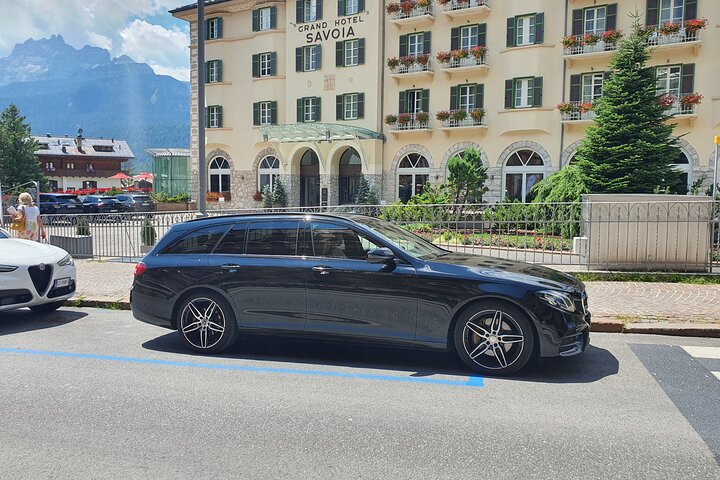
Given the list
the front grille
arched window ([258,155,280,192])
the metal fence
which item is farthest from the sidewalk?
arched window ([258,155,280,192])

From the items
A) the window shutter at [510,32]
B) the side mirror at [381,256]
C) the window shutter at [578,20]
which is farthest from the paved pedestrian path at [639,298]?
the window shutter at [510,32]

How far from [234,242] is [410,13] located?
31351 millimetres

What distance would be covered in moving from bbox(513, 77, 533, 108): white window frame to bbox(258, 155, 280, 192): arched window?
1675 cm

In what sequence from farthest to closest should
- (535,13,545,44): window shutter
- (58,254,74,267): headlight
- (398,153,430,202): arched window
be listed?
1. (398,153,430,202): arched window
2. (535,13,545,44): window shutter
3. (58,254,74,267): headlight

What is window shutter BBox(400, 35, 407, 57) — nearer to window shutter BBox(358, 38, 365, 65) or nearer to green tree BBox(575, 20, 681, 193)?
window shutter BBox(358, 38, 365, 65)

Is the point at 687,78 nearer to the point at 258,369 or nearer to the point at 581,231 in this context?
the point at 581,231

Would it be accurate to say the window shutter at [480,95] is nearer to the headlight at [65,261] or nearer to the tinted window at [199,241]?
the headlight at [65,261]

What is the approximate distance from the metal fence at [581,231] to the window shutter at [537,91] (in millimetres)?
20569

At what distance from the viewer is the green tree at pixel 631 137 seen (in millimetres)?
20141

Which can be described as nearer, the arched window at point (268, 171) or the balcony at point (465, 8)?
the balcony at point (465, 8)

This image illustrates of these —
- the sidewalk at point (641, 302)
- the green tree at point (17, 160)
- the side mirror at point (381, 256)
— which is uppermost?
the green tree at point (17, 160)

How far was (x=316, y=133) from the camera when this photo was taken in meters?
37.2

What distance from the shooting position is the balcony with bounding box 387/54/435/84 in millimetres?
35000

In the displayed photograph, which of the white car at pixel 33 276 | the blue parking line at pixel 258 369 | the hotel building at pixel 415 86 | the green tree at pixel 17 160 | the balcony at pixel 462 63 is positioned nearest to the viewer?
the blue parking line at pixel 258 369
